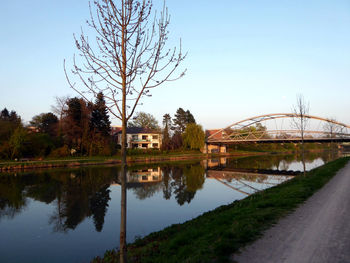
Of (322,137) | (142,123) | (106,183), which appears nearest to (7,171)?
(106,183)

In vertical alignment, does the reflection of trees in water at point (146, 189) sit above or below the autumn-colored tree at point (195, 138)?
below

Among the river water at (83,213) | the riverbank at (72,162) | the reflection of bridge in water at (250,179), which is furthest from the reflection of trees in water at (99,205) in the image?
the riverbank at (72,162)

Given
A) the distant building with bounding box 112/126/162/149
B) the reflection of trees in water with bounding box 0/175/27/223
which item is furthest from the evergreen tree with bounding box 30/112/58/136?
the reflection of trees in water with bounding box 0/175/27/223

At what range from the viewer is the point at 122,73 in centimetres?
479

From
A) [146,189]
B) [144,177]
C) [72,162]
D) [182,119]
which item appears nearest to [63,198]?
[146,189]

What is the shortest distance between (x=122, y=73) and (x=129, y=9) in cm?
114

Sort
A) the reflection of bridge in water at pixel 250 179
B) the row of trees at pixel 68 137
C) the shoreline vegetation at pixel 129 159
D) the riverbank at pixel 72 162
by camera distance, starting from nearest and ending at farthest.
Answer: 1. the reflection of bridge in water at pixel 250 179
2. the riverbank at pixel 72 162
3. the shoreline vegetation at pixel 129 159
4. the row of trees at pixel 68 137

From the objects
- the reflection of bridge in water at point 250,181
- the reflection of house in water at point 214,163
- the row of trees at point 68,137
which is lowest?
the reflection of bridge in water at point 250,181

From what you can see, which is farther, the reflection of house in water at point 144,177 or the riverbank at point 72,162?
the riverbank at point 72,162

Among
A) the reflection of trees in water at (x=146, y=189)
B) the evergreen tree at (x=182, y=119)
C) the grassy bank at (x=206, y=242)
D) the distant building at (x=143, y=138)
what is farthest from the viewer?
the evergreen tree at (x=182, y=119)

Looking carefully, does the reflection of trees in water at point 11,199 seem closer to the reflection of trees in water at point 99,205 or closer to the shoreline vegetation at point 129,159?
the reflection of trees in water at point 99,205

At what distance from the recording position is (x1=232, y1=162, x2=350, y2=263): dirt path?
15.5 feet

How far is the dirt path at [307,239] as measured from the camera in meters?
4.73

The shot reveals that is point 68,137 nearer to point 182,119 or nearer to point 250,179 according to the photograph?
point 250,179
